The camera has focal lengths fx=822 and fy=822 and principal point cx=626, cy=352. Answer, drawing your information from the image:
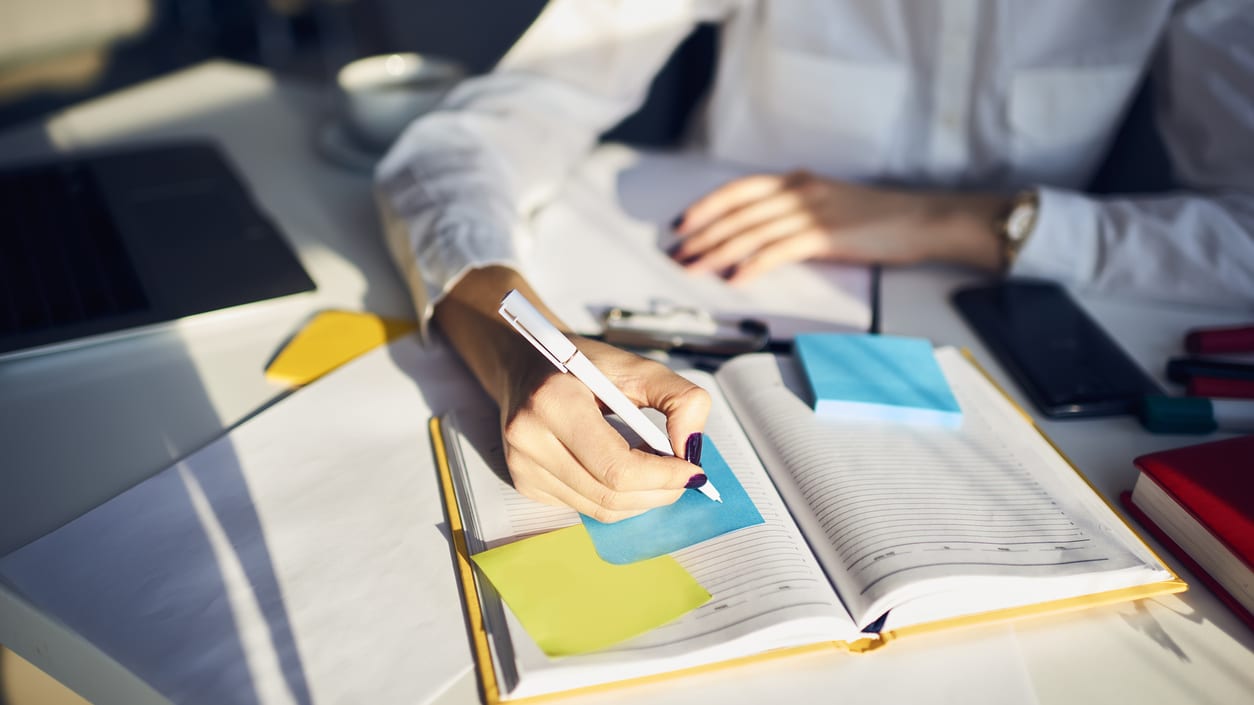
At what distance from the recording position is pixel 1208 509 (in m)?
0.51

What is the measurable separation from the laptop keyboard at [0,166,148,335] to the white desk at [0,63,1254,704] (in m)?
0.04

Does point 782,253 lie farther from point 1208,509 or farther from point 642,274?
point 1208,509

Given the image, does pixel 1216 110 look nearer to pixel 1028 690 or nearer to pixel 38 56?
pixel 1028 690

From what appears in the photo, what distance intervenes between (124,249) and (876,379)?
692mm

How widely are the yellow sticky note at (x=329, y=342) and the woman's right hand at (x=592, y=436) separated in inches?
7.2

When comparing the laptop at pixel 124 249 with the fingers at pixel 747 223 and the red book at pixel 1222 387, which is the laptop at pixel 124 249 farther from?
the red book at pixel 1222 387

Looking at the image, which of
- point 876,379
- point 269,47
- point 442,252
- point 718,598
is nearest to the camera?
point 718,598

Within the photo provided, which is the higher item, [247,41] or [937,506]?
[937,506]

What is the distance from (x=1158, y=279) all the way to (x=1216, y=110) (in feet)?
0.70

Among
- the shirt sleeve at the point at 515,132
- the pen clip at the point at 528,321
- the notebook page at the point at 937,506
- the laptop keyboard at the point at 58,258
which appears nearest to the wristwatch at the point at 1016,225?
the notebook page at the point at 937,506

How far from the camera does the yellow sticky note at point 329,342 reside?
2.18 feet

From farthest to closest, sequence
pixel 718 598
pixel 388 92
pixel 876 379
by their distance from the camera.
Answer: pixel 388 92 < pixel 876 379 < pixel 718 598

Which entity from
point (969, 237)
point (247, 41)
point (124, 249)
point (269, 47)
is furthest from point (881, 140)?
point (247, 41)

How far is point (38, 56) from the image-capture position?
222 centimetres
